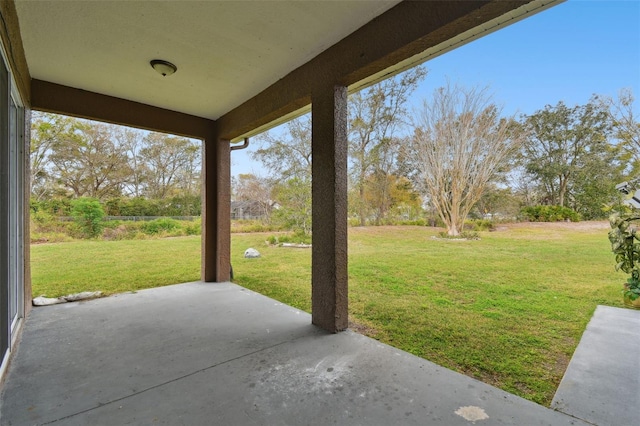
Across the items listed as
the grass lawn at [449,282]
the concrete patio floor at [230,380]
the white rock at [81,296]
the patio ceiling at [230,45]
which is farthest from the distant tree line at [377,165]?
the white rock at [81,296]

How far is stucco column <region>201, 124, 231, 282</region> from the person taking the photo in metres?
4.69

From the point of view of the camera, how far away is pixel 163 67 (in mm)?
2865

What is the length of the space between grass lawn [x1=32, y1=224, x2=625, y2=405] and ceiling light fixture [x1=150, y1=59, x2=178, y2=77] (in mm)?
3184

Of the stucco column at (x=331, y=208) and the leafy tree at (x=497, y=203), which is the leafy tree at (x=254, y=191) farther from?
the stucco column at (x=331, y=208)

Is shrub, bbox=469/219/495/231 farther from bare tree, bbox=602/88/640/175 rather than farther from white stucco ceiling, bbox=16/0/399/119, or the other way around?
white stucco ceiling, bbox=16/0/399/119

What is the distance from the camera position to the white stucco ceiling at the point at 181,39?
6.82 ft

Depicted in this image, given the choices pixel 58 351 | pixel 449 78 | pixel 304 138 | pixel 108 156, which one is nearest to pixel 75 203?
pixel 108 156

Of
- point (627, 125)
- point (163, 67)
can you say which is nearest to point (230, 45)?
point (163, 67)

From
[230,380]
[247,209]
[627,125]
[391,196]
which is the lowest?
[230,380]

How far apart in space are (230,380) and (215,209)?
3.38 metres

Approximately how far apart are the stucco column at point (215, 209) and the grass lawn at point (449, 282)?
1.98 ft

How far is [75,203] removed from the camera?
8203 millimetres

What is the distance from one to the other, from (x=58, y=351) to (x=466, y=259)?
686 cm

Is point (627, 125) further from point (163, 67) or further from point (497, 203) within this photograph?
point (163, 67)
